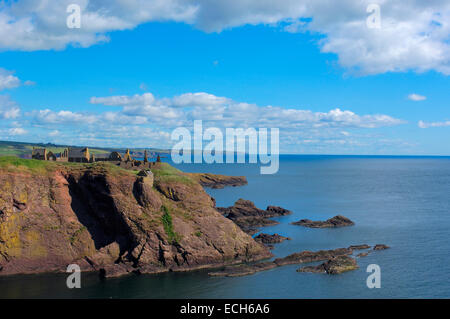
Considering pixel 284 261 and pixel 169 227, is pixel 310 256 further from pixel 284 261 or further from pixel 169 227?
pixel 169 227

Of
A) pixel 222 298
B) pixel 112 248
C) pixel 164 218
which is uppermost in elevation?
pixel 164 218

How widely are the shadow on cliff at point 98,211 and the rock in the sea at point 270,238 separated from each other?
1038 inches

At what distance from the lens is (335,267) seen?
5481 cm

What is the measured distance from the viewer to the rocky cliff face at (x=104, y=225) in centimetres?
5456

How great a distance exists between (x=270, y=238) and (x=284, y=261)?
13.7 metres

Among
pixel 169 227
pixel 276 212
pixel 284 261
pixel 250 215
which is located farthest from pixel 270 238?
pixel 276 212

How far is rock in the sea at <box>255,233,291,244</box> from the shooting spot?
2842 inches

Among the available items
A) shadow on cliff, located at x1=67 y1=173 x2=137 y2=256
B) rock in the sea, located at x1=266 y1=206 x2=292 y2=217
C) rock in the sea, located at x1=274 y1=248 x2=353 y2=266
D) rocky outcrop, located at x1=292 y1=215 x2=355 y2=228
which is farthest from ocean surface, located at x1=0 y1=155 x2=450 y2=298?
shadow on cliff, located at x1=67 y1=173 x2=137 y2=256

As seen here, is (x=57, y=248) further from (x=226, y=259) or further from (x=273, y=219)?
(x=273, y=219)

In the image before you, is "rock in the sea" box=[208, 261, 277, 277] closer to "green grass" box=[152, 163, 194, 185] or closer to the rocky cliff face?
the rocky cliff face

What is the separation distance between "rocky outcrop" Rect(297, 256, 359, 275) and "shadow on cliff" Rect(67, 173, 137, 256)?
1065 inches

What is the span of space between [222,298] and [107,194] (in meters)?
23.9

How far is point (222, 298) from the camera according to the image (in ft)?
152
